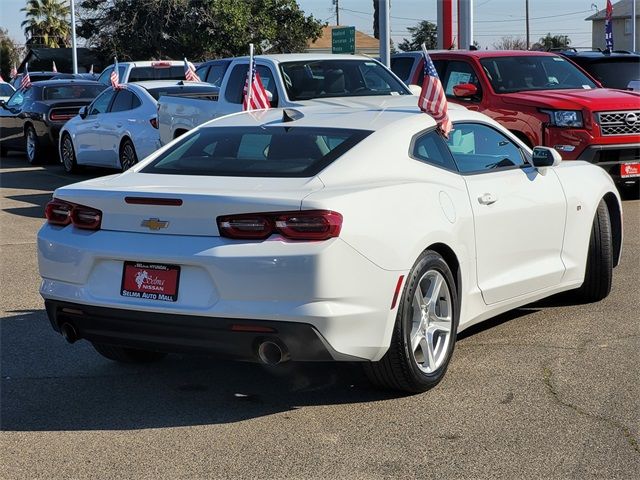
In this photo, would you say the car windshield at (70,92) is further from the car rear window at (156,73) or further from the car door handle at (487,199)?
the car door handle at (487,199)

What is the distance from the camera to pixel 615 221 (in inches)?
319

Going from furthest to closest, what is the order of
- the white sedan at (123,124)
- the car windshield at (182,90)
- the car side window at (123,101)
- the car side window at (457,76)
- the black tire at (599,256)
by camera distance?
the car side window at (123,101), the car windshield at (182,90), the white sedan at (123,124), the car side window at (457,76), the black tire at (599,256)

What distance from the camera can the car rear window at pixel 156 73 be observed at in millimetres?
22797

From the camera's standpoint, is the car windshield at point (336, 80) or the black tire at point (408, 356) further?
the car windshield at point (336, 80)

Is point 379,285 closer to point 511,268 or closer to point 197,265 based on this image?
point 197,265

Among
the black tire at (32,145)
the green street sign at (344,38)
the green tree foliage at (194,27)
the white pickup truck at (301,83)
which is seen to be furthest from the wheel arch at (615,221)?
the green tree foliage at (194,27)


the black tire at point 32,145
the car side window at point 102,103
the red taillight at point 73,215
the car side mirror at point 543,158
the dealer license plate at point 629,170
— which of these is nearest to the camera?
the red taillight at point 73,215

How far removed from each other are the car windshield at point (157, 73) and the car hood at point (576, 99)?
37.3ft

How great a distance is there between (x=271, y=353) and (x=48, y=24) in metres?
85.9

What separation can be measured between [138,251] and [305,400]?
47.7 inches

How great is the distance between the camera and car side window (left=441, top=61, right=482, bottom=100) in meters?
14.0

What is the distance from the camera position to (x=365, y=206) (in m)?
5.16

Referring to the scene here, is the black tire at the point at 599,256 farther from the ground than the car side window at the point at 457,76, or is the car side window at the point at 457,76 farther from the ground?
the car side window at the point at 457,76

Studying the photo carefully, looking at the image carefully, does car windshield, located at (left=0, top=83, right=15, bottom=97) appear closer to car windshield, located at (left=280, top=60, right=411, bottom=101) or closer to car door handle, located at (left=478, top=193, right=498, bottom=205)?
car windshield, located at (left=280, top=60, right=411, bottom=101)
